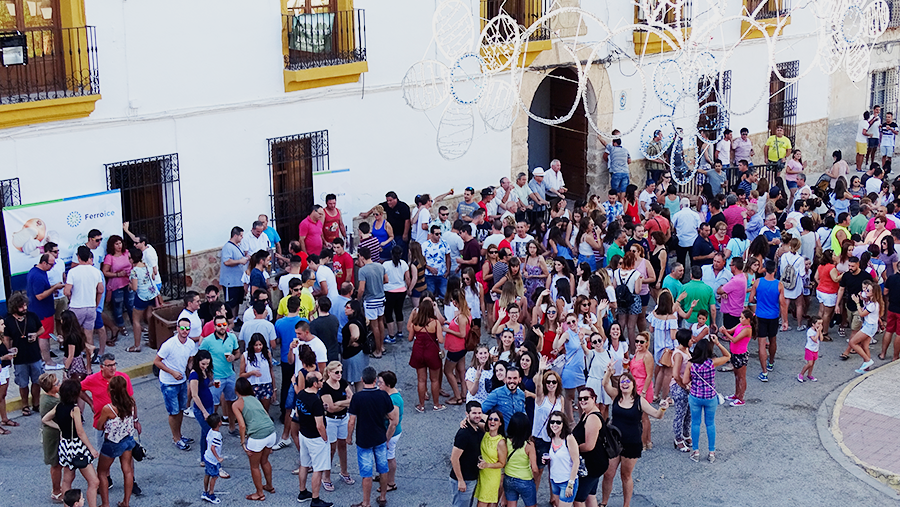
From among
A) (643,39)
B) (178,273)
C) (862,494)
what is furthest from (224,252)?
(643,39)

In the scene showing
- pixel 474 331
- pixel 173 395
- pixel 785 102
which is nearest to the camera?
pixel 173 395

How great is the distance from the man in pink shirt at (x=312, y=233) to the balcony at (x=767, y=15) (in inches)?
437

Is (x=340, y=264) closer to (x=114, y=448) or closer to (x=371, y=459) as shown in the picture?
(x=371, y=459)

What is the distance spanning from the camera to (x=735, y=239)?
14.7 m

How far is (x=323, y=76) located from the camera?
16.1 meters

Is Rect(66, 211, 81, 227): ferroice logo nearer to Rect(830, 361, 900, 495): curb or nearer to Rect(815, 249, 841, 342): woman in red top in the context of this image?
Rect(830, 361, 900, 495): curb

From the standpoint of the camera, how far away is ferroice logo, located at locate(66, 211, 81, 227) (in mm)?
13680

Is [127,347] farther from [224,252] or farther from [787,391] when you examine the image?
[787,391]

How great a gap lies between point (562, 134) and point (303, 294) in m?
10.4

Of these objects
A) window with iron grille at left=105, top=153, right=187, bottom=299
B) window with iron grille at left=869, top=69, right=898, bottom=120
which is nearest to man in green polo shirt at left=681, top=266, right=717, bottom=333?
window with iron grille at left=105, top=153, right=187, bottom=299

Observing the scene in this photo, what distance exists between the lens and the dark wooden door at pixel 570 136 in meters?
21.3

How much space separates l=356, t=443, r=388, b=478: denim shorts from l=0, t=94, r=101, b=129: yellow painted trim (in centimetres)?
626

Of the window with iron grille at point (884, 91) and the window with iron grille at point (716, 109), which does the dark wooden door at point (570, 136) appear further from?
the window with iron grille at point (884, 91)

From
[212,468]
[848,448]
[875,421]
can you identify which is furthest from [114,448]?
[875,421]
